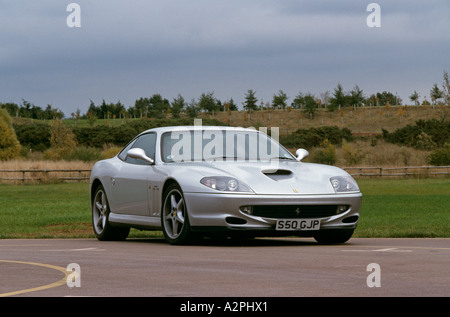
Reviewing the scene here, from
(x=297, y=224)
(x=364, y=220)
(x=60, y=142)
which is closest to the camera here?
(x=297, y=224)

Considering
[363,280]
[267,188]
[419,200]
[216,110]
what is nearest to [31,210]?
[419,200]

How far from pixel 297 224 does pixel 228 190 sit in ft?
3.15

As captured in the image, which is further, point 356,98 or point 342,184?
point 356,98

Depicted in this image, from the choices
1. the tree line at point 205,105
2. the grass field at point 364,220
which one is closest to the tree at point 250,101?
the tree line at point 205,105

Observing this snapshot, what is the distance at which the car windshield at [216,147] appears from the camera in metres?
11.9

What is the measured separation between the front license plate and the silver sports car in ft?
0.04

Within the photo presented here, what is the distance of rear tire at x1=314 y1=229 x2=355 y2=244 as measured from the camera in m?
11.5

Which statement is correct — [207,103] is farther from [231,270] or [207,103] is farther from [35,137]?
[231,270]

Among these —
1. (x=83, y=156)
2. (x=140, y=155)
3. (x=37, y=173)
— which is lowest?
(x=37, y=173)

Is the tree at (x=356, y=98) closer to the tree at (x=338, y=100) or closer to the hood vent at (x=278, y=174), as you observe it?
the tree at (x=338, y=100)

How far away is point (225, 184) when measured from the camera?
422 inches

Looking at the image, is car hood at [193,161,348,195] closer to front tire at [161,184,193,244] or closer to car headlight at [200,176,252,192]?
car headlight at [200,176,252,192]

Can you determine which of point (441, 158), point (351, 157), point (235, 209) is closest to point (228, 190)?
point (235, 209)
